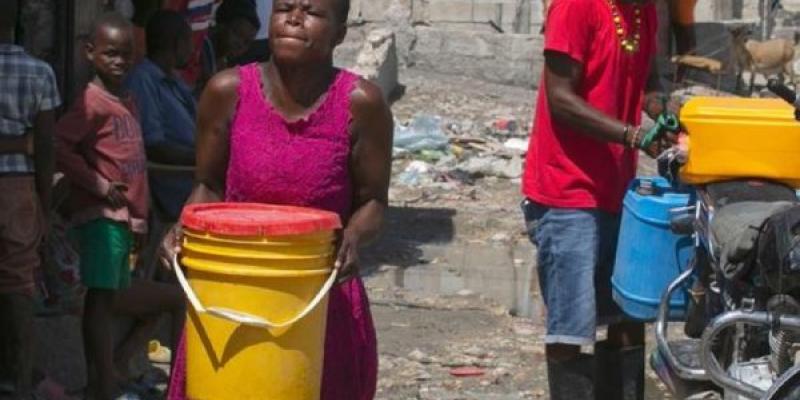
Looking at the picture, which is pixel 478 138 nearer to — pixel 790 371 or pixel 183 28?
pixel 183 28

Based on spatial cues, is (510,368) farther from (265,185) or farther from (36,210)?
(265,185)

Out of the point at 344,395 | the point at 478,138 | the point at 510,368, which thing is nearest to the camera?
the point at 344,395

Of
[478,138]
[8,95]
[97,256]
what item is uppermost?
[8,95]

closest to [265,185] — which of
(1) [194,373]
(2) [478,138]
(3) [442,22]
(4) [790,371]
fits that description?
(1) [194,373]

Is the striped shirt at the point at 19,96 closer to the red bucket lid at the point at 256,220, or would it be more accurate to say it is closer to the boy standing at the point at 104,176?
the boy standing at the point at 104,176

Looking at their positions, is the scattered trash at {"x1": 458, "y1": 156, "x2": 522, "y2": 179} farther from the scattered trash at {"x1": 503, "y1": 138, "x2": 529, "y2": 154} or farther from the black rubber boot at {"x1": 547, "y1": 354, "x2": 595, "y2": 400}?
the black rubber boot at {"x1": 547, "y1": 354, "x2": 595, "y2": 400}

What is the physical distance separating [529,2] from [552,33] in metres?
15.9

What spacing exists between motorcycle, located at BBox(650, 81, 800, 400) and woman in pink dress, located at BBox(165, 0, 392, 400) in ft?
3.40

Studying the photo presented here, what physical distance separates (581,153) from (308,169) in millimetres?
1579

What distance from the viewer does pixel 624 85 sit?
5.71 m

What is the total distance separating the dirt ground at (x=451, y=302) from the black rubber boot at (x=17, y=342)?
0.83 metres

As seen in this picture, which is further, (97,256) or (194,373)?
(97,256)

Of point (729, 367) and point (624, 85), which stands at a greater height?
point (624, 85)

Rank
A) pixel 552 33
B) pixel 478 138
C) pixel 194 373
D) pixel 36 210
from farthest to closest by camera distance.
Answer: pixel 478 138 < pixel 36 210 < pixel 552 33 < pixel 194 373
